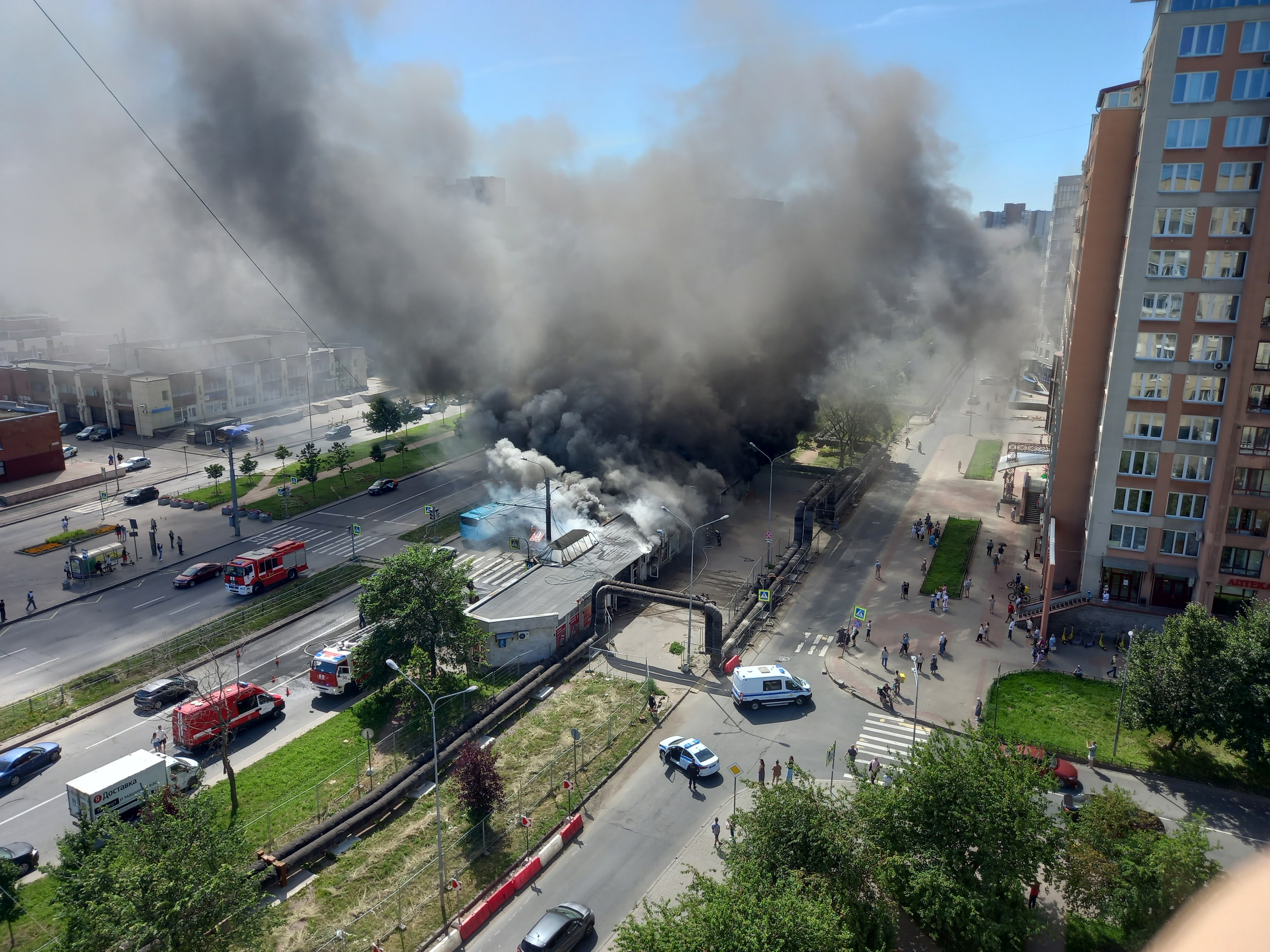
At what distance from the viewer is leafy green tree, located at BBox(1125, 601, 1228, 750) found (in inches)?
1049

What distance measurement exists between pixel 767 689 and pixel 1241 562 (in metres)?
20.3

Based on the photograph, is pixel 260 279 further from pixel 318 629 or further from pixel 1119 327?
pixel 1119 327

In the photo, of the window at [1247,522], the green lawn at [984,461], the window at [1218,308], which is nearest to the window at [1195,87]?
the window at [1218,308]

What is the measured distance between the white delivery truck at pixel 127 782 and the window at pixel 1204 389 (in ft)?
124

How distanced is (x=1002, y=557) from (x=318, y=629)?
113ft

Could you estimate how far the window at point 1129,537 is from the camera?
3672 cm

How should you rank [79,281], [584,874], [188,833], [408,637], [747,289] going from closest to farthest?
[188,833]
[584,874]
[408,637]
[747,289]
[79,281]

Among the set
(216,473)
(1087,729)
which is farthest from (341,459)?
(1087,729)

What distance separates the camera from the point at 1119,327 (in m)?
35.5

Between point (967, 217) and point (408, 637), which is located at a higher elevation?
point (967, 217)

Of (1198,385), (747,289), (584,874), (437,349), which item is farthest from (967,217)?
(584,874)

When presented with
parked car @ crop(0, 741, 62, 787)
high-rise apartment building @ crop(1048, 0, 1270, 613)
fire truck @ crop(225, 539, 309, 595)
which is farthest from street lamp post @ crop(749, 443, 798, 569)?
parked car @ crop(0, 741, 62, 787)

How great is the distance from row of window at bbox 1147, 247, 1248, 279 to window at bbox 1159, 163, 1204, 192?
2261mm

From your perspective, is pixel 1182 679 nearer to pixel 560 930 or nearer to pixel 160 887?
pixel 560 930
